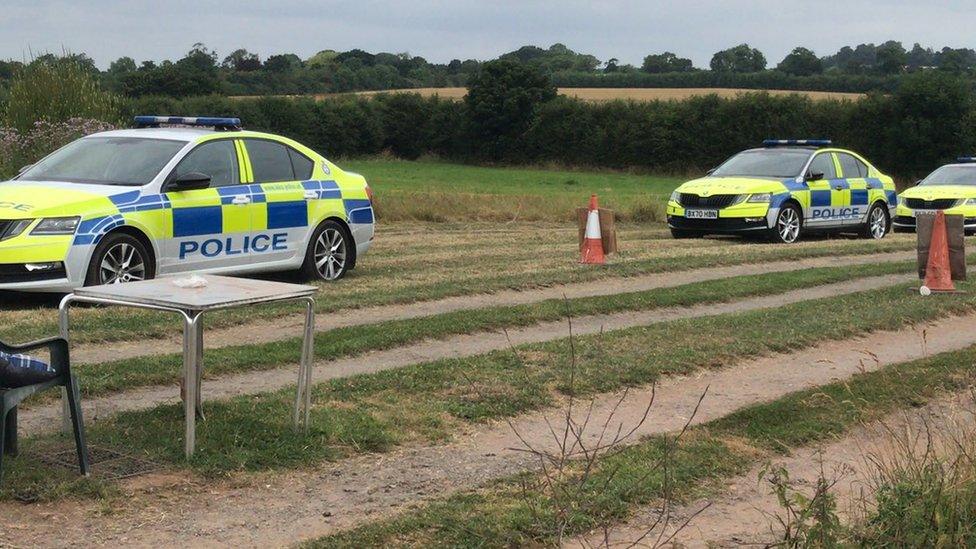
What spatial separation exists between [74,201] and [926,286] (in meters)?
8.25

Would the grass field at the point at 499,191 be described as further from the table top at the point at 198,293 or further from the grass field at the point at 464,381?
the table top at the point at 198,293

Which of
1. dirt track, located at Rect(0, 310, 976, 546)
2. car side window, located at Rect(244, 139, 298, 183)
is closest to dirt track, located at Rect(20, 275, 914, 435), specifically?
dirt track, located at Rect(0, 310, 976, 546)

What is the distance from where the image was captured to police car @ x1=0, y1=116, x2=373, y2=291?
36.0 feet

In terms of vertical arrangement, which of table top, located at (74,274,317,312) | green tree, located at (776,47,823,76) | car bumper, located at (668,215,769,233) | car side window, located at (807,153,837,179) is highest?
green tree, located at (776,47,823,76)

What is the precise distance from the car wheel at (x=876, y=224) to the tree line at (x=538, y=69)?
30.6m

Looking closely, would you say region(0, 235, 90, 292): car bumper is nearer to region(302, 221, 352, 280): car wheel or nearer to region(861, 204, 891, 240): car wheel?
region(302, 221, 352, 280): car wheel

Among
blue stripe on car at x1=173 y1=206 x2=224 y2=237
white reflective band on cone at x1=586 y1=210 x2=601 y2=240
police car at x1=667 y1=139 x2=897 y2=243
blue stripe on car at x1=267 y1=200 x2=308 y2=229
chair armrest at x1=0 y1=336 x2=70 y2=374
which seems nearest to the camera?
chair armrest at x1=0 y1=336 x2=70 y2=374

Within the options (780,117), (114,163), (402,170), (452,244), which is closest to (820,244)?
(452,244)

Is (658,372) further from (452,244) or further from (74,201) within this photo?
(452,244)

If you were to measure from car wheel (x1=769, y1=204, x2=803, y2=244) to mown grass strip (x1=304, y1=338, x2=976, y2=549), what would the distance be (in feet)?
36.0

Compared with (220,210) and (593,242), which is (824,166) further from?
(220,210)

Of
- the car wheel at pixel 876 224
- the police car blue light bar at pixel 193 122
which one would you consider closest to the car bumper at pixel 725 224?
the car wheel at pixel 876 224

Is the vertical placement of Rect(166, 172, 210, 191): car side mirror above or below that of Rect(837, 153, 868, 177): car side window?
above

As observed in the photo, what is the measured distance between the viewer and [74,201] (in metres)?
11.2
